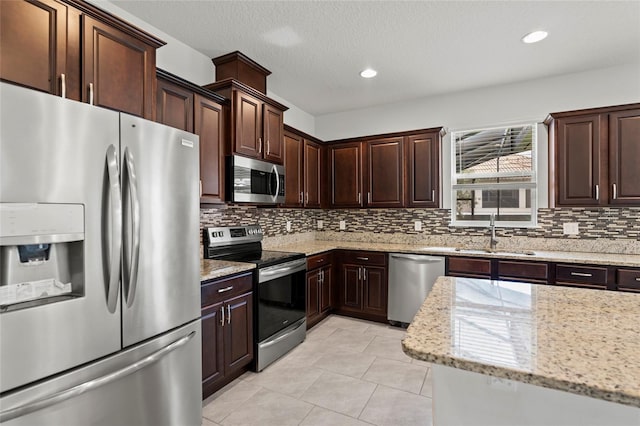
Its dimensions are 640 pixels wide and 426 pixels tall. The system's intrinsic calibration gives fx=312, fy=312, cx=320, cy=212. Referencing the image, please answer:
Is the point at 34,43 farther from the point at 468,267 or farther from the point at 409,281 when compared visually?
the point at 468,267

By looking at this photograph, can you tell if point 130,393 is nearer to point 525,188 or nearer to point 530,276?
point 530,276

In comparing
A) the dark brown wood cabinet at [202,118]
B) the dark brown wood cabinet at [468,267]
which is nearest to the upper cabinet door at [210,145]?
the dark brown wood cabinet at [202,118]

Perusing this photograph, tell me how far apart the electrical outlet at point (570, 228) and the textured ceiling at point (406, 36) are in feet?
5.34

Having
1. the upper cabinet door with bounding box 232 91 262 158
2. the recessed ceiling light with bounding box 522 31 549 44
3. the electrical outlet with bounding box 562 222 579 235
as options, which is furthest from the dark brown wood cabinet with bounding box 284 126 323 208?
the electrical outlet with bounding box 562 222 579 235

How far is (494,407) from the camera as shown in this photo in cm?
99

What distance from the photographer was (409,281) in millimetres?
3535

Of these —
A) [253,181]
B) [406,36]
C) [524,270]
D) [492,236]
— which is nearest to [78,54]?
[253,181]

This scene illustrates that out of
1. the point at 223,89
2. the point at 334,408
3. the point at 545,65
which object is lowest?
the point at 334,408

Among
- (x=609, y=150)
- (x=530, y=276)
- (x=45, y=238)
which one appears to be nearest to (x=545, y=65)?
(x=609, y=150)

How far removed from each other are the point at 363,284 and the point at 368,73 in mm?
2417

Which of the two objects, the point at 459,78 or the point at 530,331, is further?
the point at 459,78

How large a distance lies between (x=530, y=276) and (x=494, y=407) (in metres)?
2.47

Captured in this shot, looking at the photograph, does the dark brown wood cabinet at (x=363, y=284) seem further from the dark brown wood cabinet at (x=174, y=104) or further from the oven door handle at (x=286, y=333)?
the dark brown wood cabinet at (x=174, y=104)

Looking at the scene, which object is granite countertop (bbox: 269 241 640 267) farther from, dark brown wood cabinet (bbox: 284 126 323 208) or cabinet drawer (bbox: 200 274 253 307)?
cabinet drawer (bbox: 200 274 253 307)
